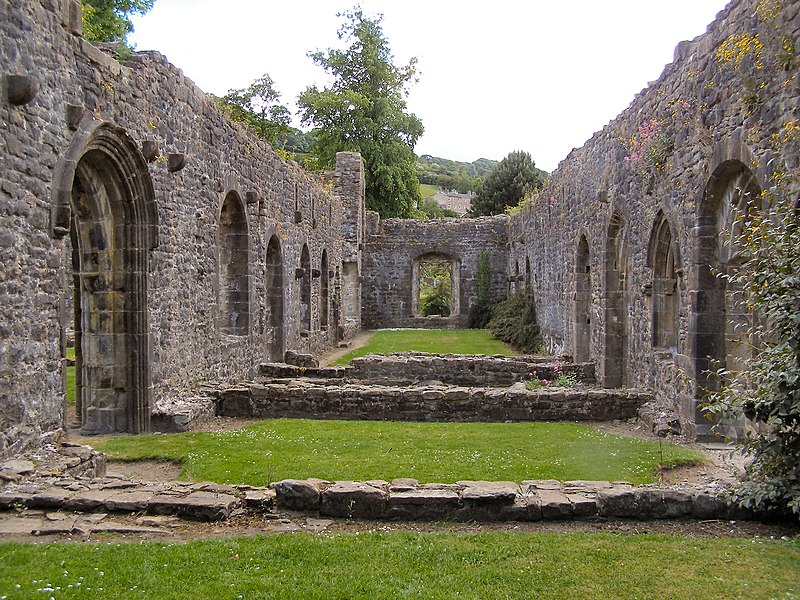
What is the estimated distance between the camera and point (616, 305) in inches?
535

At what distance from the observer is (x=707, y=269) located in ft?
29.2

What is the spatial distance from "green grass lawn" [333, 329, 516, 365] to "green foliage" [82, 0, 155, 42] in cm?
1123

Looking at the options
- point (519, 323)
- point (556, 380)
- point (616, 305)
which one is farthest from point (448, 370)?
point (519, 323)

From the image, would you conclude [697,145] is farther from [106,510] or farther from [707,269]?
[106,510]

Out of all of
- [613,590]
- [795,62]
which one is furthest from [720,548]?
[795,62]

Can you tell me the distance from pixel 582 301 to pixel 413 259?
46.1 ft

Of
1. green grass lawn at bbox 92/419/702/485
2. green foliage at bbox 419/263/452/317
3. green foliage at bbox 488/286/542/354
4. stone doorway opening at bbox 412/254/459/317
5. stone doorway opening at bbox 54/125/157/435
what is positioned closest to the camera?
green grass lawn at bbox 92/419/702/485

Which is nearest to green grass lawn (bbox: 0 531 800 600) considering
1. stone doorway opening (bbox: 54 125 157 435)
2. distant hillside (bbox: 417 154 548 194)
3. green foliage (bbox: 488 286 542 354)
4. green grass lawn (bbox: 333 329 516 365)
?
stone doorway opening (bbox: 54 125 157 435)

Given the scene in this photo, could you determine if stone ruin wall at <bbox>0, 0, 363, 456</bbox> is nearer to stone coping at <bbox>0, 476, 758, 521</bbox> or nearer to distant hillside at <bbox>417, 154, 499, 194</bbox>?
stone coping at <bbox>0, 476, 758, 521</bbox>

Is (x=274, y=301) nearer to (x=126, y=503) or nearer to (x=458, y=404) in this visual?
(x=458, y=404)

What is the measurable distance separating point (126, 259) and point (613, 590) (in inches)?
298

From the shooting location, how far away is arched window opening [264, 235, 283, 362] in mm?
16188

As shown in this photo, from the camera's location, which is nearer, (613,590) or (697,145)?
(613,590)

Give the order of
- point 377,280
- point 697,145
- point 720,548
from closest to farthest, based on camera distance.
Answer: point 720,548 → point 697,145 → point 377,280
